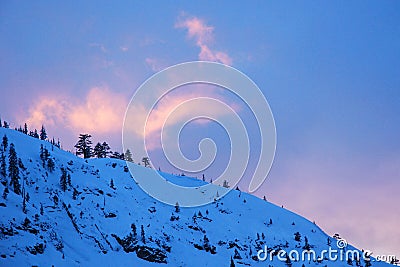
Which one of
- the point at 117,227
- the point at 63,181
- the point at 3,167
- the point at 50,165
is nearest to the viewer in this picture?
the point at 3,167

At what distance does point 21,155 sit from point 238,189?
71.7 meters

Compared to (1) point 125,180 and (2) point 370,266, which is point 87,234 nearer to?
(1) point 125,180

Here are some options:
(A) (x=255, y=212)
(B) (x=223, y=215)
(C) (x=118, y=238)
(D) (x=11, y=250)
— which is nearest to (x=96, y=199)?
(C) (x=118, y=238)

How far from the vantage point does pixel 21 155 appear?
60719mm

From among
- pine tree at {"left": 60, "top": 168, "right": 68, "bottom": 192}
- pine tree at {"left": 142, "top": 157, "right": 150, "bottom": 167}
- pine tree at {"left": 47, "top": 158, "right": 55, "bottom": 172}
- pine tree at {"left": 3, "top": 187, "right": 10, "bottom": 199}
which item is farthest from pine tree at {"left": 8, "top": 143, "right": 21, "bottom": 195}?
pine tree at {"left": 142, "top": 157, "right": 150, "bottom": 167}

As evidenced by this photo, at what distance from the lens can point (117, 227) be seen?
6159cm

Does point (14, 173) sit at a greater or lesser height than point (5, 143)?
lesser

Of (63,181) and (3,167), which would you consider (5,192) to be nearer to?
(3,167)

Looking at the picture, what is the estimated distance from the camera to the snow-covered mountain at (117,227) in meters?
45.7

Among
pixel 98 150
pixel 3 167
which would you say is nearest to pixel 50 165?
pixel 3 167

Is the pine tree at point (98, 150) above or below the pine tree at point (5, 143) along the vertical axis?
above

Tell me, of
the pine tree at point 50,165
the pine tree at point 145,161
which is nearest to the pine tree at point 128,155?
the pine tree at point 145,161

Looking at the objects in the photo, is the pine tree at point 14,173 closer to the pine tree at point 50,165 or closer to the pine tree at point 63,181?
the pine tree at point 50,165

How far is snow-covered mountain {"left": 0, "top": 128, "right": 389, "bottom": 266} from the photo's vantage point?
45.7 metres
